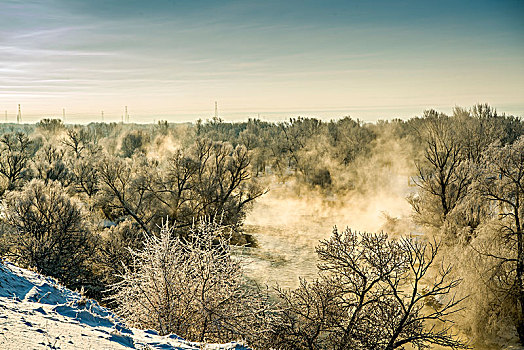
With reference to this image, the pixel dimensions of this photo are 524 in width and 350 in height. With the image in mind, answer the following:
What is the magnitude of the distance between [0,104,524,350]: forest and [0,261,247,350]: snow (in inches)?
A: 96.4

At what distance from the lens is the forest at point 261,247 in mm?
13055

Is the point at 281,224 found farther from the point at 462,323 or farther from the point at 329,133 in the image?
the point at 329,133

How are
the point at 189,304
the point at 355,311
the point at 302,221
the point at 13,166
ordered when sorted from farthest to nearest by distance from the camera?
1. the point at 13,166
2. the point at 302,221
3. the point at 355,311
4. the point at 189,304

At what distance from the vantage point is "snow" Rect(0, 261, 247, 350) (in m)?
7.52

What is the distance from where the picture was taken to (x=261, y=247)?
35.8 meters

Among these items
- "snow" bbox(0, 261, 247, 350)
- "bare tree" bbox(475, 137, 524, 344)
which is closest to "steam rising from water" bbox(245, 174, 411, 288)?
"bare tree" bbox(475, 137, 524, 344)

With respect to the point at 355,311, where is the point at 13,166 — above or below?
above

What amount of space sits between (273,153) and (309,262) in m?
41.7

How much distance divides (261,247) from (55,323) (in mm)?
27658

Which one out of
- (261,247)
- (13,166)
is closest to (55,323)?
(261,247)

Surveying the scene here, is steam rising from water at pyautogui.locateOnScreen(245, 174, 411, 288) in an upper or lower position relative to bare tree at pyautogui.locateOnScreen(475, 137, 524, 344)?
lower

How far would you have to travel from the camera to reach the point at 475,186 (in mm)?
20219

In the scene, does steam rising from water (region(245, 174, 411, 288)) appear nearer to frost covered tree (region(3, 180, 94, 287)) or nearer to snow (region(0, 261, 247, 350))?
frost covered tree (region(3, 180, 94, 287))

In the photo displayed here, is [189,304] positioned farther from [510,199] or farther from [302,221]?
[302,221]
